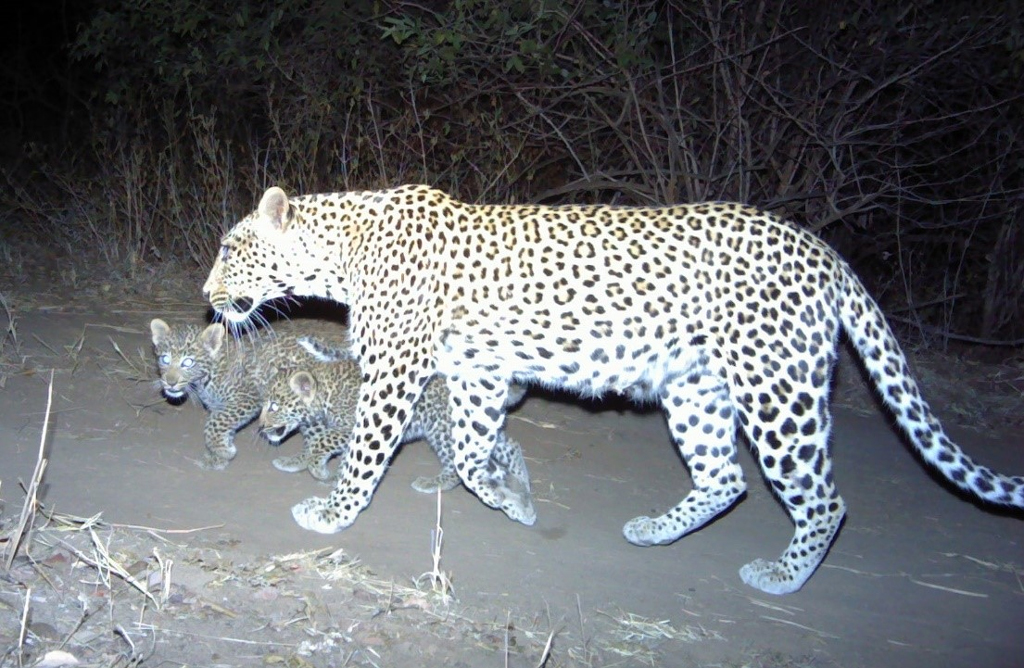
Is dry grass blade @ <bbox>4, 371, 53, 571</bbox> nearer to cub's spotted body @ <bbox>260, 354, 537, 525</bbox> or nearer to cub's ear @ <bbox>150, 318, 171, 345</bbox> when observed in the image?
cub's spotted body @ <bbox>260, 354, 537, 525</bbox>

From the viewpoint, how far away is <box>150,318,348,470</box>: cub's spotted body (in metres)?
6.87

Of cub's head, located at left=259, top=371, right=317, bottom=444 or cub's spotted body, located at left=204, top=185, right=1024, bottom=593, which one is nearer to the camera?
cub's spotted body, located at left=204, top=185, right=1024, bottom=593

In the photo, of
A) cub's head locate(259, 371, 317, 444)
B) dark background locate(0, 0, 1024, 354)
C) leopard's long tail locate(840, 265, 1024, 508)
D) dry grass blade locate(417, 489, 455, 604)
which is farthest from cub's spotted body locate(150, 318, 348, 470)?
leopard's long tail locate(840, 265, 1024, 508)

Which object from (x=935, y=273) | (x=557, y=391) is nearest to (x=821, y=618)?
(x=557, y=391)

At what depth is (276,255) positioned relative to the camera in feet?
21.0

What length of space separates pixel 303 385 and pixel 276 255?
3.09 ft

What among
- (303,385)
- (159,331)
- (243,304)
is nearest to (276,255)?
(243,304)

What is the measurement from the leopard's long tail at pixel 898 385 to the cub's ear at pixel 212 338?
3.87 meters

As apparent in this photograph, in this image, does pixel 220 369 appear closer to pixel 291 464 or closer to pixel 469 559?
pixel 291 464

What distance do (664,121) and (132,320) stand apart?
493cm

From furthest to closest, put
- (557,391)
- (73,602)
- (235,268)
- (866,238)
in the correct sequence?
1. (866,238)
2. (557,391)
3. (235,268)
4. (73,602)

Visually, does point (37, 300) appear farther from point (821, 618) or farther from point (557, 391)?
point (821, 618)

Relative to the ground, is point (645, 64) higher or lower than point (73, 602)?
higher

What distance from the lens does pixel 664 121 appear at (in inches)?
398
